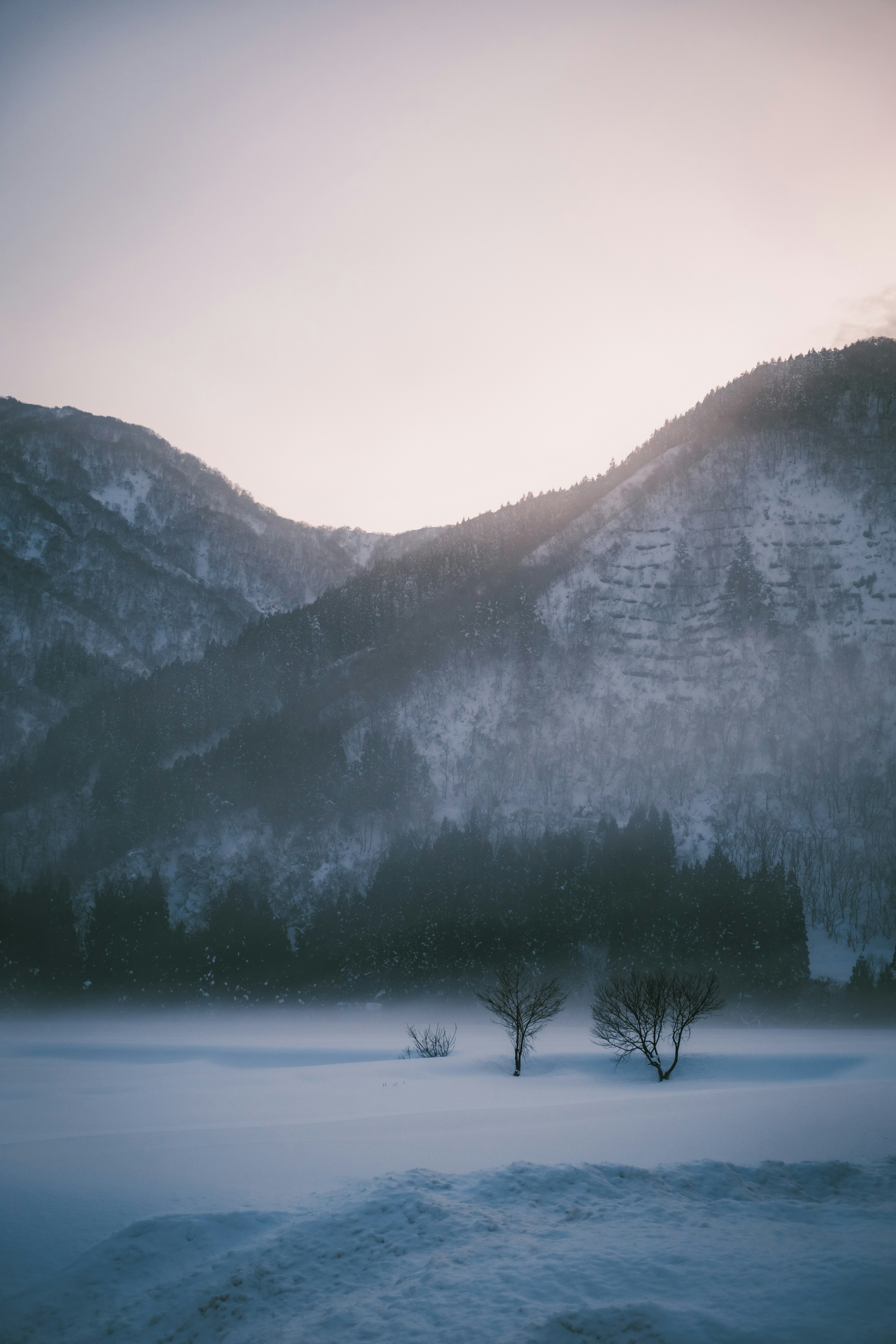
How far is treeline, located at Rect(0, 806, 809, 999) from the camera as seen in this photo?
7306 cm

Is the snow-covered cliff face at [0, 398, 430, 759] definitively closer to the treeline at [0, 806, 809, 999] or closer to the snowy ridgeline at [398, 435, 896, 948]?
the treeline at [0, 806, 809, 999]

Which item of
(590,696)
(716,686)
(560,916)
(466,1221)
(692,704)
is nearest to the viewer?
(466,1221)

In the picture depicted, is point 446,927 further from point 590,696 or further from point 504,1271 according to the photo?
point 504,1271

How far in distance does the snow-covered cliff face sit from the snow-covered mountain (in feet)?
128

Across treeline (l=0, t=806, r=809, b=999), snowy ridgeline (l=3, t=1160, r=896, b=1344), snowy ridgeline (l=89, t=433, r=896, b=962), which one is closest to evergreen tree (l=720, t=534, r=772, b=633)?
snowy ridgeline (l=89, t=433, r=896, b=962)

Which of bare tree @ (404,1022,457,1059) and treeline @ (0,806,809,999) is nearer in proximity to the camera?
bare tree @ (404,1022,457,1059)

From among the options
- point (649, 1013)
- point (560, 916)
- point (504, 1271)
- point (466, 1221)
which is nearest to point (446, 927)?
point (560, 916)

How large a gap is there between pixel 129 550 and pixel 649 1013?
160 meters

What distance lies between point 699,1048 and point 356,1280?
4089cm

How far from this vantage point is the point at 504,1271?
11.2 m

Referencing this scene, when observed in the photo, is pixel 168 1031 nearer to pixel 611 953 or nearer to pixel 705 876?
pixel 611 953

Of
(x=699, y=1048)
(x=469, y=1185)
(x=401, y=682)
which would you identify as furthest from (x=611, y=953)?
(x=469, y=1185)

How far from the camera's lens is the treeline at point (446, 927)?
2876 inches

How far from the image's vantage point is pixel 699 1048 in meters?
45.9
